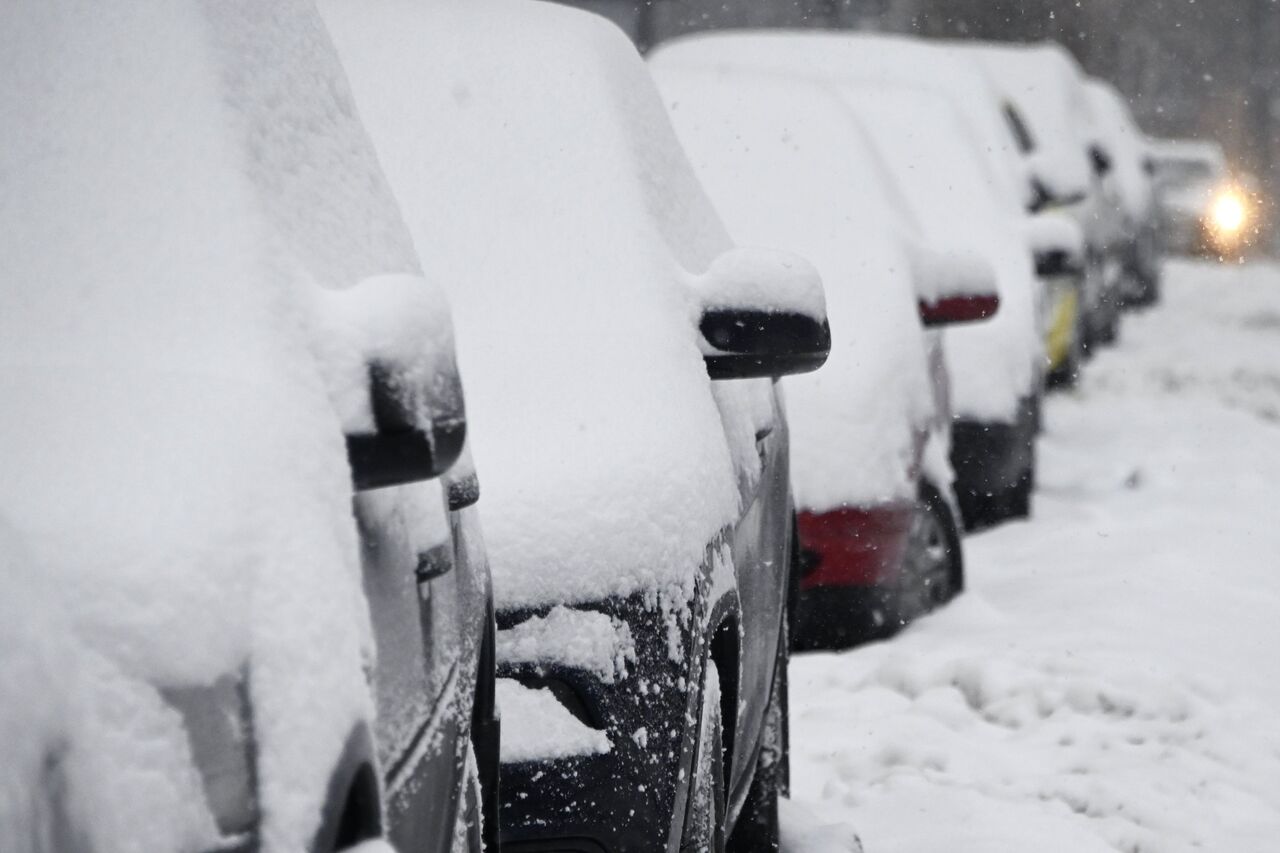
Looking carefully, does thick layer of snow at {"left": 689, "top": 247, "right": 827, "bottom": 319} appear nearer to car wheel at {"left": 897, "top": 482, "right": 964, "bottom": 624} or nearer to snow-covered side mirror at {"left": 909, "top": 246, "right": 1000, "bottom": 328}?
car wheel at {"left": 897, "top": 482, "right": 964, "bottom": 624}

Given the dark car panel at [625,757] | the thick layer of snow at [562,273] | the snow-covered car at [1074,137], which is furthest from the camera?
the snow-covered car at [1074,137]

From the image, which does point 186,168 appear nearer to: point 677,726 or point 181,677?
point 181,677

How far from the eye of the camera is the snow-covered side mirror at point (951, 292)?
20.1 feet

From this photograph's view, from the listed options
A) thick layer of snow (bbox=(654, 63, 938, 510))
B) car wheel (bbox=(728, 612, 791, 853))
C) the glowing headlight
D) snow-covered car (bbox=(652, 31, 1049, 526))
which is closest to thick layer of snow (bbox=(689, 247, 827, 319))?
car wheel (bbox=(728, 612, 791, 853))

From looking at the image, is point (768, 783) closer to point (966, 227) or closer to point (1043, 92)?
point (966, 227)

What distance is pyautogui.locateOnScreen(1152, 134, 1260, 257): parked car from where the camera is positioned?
2673 centimetres

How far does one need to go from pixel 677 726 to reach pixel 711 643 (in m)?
0.32

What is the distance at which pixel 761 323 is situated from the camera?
3398 millimetres

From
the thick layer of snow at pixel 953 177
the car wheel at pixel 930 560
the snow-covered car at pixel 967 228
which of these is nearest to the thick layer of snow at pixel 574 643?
the car wheel at pixel 930 560

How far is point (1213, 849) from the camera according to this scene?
4418mm

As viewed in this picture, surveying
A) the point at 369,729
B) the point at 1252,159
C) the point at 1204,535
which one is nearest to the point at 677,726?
the point at 369,729

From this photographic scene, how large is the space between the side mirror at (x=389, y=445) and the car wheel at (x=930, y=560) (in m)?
4.15

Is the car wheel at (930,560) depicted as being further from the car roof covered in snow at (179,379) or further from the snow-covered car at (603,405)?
the car roof covered in snow at (179,379)

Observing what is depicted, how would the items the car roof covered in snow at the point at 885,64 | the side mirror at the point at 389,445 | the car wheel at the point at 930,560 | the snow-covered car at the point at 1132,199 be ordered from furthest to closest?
the snow-covered car at the point at 1132,199
the car roof covered in snow at the point at 885,64
the car wheel at the point at 930,560
the side mirror at the point at 389,445
